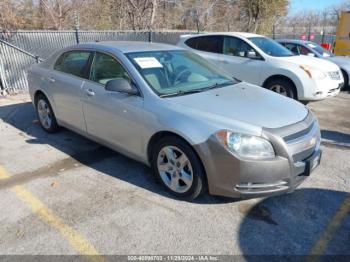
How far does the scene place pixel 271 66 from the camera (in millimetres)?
6941

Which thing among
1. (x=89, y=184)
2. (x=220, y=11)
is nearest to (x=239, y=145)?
(x=89, y=184)

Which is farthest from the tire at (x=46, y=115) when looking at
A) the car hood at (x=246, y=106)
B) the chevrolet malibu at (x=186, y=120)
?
the car hood at (x=246, y=106)

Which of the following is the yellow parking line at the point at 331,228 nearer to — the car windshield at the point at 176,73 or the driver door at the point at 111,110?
the car windshield at the point at 176,73

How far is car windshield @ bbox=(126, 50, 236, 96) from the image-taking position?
11.9ft

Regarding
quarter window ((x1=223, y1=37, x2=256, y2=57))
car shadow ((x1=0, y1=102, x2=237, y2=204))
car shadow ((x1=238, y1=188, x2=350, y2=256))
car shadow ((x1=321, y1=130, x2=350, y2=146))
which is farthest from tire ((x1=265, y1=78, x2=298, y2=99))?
car shadow ((x1=0, y1=102, x2=237, y2=204))

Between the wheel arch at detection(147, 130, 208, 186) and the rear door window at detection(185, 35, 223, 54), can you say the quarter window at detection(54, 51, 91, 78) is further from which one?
the rear door window at detection(185, 35, 223, 54)

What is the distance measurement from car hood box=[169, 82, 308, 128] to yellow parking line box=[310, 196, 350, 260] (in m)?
1.02

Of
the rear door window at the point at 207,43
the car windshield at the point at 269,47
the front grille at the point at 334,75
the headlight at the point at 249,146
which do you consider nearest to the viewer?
the headlight at the point at 249,146

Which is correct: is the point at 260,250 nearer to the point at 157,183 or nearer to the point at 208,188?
the point at 208,188

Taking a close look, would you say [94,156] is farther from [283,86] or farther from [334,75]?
[334,75]

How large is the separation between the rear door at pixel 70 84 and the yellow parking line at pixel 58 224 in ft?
4.05

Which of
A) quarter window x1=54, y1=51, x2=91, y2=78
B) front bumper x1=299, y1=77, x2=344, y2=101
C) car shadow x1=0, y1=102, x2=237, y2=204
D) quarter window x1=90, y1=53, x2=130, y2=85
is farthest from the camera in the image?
front bumper x1=299, y1=77, x2=344, y2=101

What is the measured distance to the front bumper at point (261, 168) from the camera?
288 centimetres

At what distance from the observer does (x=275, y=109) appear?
3.37 m
